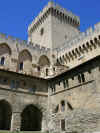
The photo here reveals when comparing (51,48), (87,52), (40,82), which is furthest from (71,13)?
(40,82)

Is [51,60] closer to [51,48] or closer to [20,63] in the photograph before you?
[51,48]

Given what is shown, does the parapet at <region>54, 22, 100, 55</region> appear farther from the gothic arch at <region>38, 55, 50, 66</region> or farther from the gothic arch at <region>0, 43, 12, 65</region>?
the gothic arch at <region>0, 43, 12, 65</region>

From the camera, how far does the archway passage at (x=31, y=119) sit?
22.1 m

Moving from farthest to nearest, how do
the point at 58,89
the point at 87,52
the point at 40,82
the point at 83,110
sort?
the point at 87,52
the point at 40,82
the point at 58,89
the point at 83,110

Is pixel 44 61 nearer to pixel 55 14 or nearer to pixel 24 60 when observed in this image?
pixel 24 60

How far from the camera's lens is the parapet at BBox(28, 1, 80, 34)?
124 feet

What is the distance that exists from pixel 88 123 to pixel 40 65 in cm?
1755

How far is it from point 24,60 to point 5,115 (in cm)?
1133

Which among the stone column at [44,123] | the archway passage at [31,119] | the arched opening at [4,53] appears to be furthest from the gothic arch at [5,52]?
the stone column at [44,123]

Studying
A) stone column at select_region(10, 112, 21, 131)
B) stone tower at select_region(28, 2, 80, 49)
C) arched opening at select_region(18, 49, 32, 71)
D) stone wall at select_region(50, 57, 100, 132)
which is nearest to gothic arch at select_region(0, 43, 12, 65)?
arched opening at select_region(18, 49, 32, 71)

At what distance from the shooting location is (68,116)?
17.8 m

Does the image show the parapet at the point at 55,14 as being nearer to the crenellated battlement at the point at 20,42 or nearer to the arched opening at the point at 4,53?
the crenellated battlement at the point at 20,42

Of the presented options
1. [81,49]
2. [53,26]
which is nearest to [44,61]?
[81,49]

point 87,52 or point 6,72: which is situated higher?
point 87,52
